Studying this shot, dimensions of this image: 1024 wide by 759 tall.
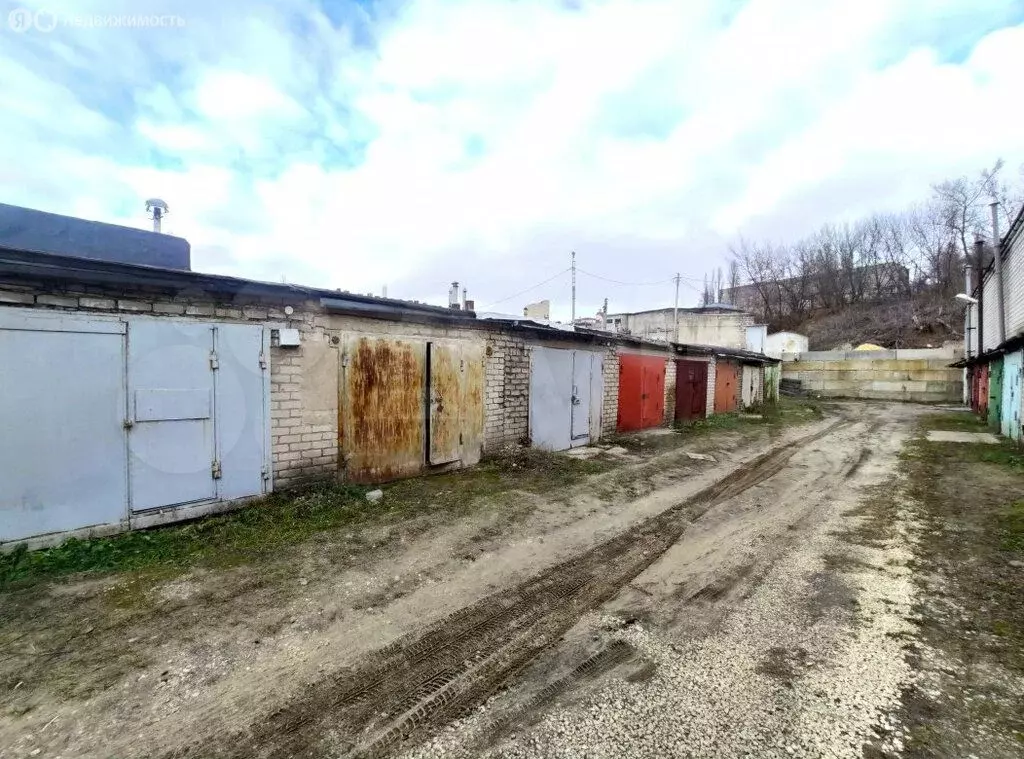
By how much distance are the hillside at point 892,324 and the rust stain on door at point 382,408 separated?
37931 millimetres

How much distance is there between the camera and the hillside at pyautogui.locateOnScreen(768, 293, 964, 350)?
100ft

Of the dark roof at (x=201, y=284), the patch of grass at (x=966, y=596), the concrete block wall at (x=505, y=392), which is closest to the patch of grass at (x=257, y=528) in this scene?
the concrete block wall at (x=505, y=392)

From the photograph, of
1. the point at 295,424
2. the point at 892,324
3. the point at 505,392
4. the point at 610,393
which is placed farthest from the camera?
the point at 892,324

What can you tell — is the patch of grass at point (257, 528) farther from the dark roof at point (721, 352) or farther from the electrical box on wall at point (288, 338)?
the dark roof at point (721, 352)

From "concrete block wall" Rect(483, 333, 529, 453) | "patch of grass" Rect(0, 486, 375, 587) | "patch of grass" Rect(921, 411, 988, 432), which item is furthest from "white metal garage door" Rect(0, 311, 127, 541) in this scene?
"patch of grass" Rect(921, 411, 988, 432)

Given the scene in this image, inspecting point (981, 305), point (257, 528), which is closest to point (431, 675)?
point (257, 528)

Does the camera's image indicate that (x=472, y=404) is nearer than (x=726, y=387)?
Yes

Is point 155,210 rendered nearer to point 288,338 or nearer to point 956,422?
point 288,338

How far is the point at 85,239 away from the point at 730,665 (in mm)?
9945

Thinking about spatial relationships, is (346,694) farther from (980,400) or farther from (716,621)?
(980,400)

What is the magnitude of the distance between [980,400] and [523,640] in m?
21.8

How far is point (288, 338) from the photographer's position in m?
5.52

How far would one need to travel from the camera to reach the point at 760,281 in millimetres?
45156

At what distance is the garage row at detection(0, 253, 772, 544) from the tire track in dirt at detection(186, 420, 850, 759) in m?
3.42
